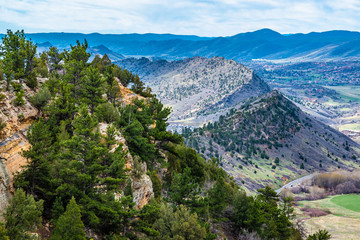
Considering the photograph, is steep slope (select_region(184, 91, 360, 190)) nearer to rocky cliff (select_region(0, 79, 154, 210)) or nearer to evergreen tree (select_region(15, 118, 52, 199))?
rocky cliff (select_region(0, 79, 154, 210))

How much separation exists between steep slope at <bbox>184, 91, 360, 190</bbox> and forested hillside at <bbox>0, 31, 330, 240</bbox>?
9056cm

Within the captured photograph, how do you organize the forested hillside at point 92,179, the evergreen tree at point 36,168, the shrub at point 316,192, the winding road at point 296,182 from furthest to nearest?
the winding road at point 296,182, the shrub at point 316,192, the evergreen tree at point 36,168, the forested hillside at point 92,179

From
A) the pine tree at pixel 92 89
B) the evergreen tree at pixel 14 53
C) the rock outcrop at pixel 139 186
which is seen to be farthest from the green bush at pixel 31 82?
the rock outcrop at pixel 139 186

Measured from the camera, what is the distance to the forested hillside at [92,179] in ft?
65.9

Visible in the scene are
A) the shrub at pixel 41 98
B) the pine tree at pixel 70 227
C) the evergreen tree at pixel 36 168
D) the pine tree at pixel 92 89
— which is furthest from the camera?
the pine tree at pixel 92 89

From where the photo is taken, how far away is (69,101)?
102ft

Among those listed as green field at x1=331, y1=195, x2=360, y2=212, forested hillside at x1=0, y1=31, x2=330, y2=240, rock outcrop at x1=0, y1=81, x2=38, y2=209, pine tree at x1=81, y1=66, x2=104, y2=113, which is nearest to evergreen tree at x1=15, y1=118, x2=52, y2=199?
forested hillside at x1=0, y1=31, x2=330, y2=240

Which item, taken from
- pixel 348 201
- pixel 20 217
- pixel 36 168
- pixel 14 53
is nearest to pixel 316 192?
pixel 348 201

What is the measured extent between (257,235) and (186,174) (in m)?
16.9

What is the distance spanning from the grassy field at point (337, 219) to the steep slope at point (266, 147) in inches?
1009

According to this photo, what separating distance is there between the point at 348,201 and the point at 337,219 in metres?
29.7

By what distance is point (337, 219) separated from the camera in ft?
296

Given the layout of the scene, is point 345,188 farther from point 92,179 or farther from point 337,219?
point 92,179

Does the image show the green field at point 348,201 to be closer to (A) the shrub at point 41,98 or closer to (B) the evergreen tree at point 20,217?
(A) the shrub at point 41,98
